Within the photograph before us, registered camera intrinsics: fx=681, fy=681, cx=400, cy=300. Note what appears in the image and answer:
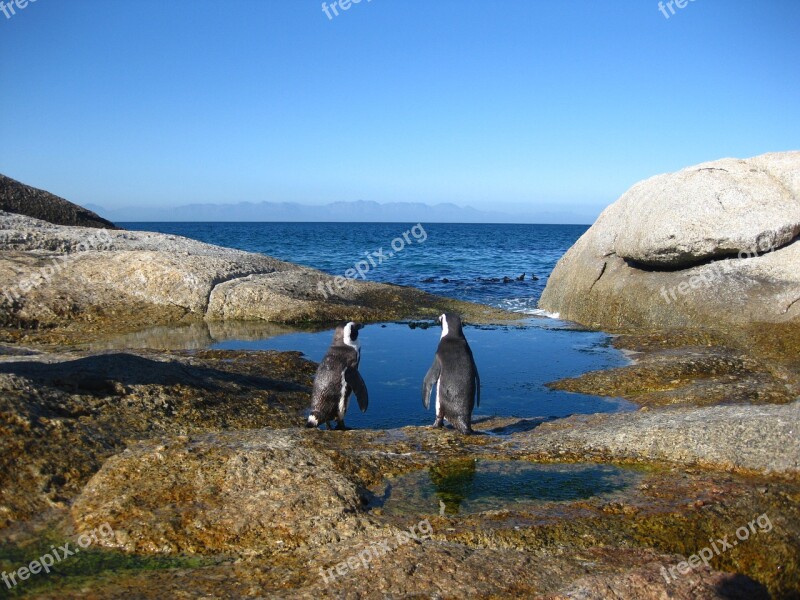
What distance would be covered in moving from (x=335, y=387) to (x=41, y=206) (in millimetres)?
18704

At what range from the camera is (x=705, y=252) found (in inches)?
652

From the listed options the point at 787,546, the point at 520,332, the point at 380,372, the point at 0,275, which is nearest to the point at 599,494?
the point at 787,546

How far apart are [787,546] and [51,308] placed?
48.0 feet

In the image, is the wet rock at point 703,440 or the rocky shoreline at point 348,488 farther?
the wet rock at point 703,440

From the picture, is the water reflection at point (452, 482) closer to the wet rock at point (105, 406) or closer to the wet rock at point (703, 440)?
the wet rock at point (703, 440)

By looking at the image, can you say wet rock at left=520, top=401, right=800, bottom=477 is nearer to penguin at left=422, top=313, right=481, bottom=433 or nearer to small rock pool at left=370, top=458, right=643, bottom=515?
small rock pool at left=370, top=458, right=643, bottom=515

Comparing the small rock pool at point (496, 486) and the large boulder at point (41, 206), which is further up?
the large boulder at point (41, 206)

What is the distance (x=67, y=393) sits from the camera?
776cm

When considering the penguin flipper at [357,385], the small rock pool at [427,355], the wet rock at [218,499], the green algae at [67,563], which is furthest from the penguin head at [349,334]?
the green algae at [67,563]

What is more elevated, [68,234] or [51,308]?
[68,234]

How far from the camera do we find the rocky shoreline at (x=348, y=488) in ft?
15.2

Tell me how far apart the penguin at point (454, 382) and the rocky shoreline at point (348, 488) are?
473mm

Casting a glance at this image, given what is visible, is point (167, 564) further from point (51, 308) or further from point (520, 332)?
point (520, 332)

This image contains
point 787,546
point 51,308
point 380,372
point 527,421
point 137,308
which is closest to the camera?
point 787,546
